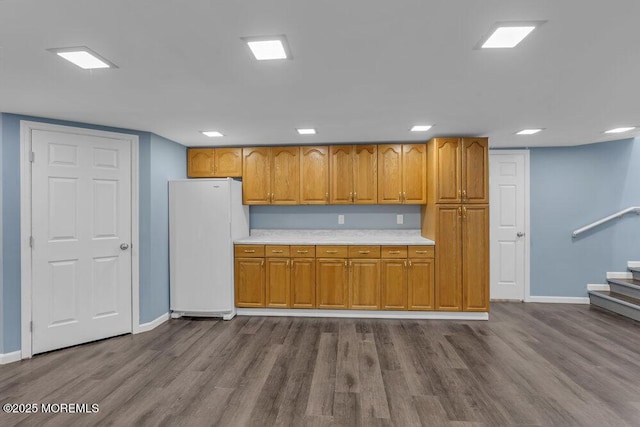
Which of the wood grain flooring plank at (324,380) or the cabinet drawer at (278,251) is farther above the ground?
the cabinet drawer at (278,251)

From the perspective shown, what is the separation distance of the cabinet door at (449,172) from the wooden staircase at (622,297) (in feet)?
8.38

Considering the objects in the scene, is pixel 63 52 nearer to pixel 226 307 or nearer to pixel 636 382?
pixel 226 307

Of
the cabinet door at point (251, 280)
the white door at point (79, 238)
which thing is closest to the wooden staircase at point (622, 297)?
the cabinet door at point (251, 280)

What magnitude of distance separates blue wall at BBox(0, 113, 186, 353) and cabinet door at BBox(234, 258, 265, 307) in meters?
0.97

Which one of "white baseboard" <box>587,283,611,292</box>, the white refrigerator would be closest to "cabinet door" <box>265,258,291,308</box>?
the white refrigerator

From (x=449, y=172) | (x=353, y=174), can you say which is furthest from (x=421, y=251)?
(x=353, y=174)

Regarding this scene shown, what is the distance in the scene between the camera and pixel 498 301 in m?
4.75

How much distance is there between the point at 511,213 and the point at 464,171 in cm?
144

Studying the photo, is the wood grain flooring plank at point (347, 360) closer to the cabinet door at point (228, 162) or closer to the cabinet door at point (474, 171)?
the cabinet door at point (474, 171)

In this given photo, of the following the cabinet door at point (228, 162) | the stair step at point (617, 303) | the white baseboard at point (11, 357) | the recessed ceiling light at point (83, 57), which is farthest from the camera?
the cabinet door at point (228, 162)

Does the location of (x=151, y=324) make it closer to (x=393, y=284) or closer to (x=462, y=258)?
(x=393, y=284)

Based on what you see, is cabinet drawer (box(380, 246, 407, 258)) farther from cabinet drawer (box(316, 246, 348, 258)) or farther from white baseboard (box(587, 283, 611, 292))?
white baseboard (box(587, 283, 611, 292))

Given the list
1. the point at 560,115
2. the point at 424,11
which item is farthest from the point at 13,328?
the point at 560,115

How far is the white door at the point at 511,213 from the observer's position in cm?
470
